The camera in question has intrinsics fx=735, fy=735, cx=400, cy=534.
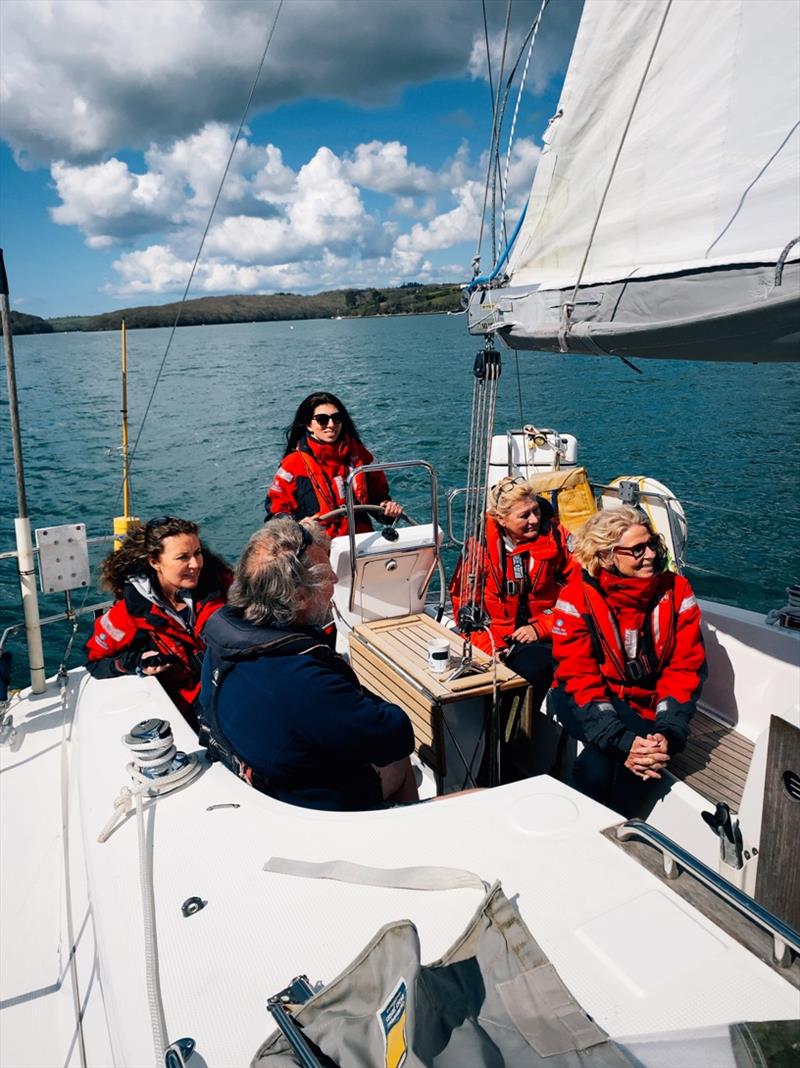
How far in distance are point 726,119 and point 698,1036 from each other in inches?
90.6

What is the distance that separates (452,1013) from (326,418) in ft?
11.0

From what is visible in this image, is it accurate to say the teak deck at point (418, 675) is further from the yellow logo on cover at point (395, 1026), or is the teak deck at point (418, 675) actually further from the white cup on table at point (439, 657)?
the yellow logo on cover at point (395, 1026)

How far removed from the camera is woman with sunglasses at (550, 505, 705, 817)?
2.68 metres

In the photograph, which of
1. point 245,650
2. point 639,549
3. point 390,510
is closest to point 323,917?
point 245,650

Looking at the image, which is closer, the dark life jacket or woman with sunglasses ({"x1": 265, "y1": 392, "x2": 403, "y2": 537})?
the dark life jacket

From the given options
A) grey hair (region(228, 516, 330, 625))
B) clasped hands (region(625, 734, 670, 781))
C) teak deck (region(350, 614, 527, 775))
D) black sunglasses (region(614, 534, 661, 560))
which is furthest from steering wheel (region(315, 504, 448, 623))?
grey hair (region(228, 516, 330, 625))

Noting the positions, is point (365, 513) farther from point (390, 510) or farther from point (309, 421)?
point (309, 421)

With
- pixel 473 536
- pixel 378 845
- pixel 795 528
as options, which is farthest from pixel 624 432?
pixel 378 845

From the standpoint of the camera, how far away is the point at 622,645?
2.80 metres

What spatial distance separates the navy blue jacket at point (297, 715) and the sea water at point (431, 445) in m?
2.74

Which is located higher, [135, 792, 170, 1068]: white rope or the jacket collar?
the jacket collar

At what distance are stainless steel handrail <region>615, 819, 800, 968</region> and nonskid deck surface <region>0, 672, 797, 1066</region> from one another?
0.05 meters

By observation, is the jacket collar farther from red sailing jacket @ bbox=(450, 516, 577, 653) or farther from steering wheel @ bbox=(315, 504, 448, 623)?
red sailing jacket @ bbox=(450, 516, 577, 653)

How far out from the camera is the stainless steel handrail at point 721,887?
134 cm
